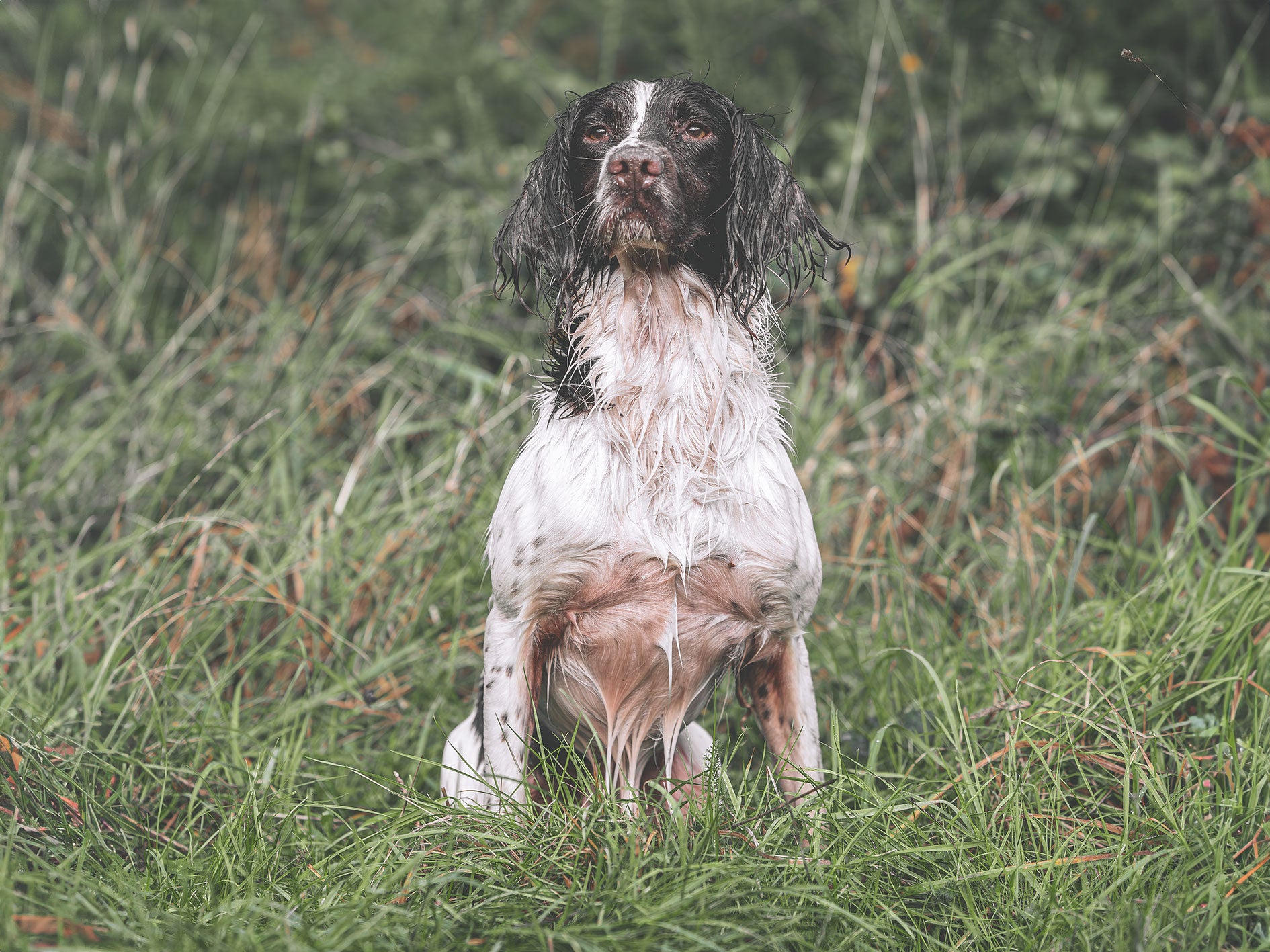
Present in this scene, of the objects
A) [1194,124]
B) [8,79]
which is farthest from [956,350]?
[8,79]

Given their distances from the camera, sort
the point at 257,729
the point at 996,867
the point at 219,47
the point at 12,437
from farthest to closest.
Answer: the point at 219,47 → the point at 12,437 → the point at 257,729 → the point at 996,867

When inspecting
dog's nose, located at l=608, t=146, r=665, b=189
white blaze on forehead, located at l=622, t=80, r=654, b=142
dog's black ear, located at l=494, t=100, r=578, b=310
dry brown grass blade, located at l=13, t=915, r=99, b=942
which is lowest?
dry brown grass blade, located at l=13, t=915, r=99, b=942

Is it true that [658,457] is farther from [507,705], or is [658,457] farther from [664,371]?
[507,705]

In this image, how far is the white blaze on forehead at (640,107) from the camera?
2.15 metres

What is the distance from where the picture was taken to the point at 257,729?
2.54 meters

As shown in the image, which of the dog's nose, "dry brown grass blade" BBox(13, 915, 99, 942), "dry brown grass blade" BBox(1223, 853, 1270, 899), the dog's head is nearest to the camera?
"dry brown grass blade" BBox(13, 915, 99, 942)

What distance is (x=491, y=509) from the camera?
3078mm

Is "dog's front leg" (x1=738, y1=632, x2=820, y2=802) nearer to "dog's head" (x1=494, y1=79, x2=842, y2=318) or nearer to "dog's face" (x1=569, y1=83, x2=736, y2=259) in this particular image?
"dog's head" (x1=494, y1=79, x2=842, y2=318)

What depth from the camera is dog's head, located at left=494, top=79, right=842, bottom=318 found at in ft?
6.89

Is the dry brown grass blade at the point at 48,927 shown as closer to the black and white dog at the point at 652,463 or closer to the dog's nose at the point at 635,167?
the black and white dog at the point at 652,463

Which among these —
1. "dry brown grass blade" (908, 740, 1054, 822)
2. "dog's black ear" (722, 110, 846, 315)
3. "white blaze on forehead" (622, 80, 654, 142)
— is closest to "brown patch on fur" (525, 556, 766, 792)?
"dry brown grass blade" (908, 740, 1054, 822)

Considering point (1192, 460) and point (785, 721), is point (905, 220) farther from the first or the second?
point (785, 721)

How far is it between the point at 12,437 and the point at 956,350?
328 cm

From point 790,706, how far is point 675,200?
103 centimetres
